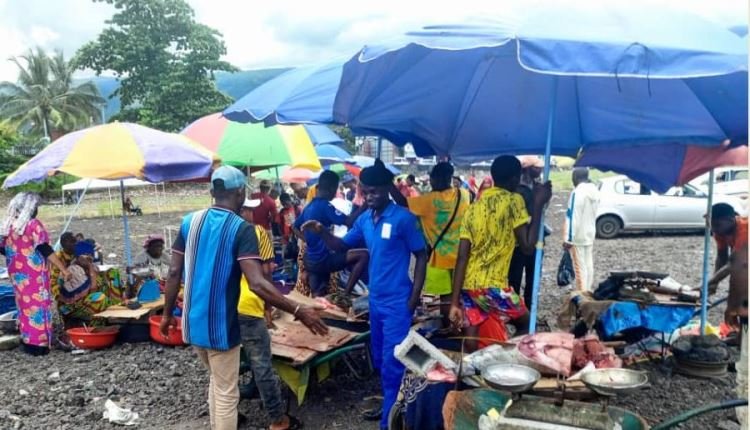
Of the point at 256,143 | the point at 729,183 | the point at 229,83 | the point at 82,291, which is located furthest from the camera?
the point at 229,83

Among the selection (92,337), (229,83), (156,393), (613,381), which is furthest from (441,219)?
(229,83)

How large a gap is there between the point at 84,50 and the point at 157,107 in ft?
18.9

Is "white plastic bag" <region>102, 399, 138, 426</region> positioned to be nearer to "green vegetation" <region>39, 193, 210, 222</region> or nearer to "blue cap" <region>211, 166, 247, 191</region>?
"blue cap" <region>211, 166, 247, 191</region>

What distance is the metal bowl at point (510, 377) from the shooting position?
2838mm

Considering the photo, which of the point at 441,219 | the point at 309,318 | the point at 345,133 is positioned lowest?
the point at 309,318

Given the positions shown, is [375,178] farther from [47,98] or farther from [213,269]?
[47,98]

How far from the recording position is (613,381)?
9.75ft

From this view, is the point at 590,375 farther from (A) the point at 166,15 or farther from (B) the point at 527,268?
(A) the point at 166,15

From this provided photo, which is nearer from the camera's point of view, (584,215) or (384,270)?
(384,270)

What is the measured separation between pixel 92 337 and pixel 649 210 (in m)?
11.9

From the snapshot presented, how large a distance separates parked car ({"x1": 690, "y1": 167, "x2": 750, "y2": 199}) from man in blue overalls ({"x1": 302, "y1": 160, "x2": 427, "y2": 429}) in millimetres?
12030

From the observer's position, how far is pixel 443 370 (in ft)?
10.6

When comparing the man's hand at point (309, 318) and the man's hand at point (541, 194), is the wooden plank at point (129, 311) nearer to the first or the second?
the man's hand at point (309, 318)

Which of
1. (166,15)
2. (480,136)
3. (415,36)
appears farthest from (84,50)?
(415,36)
